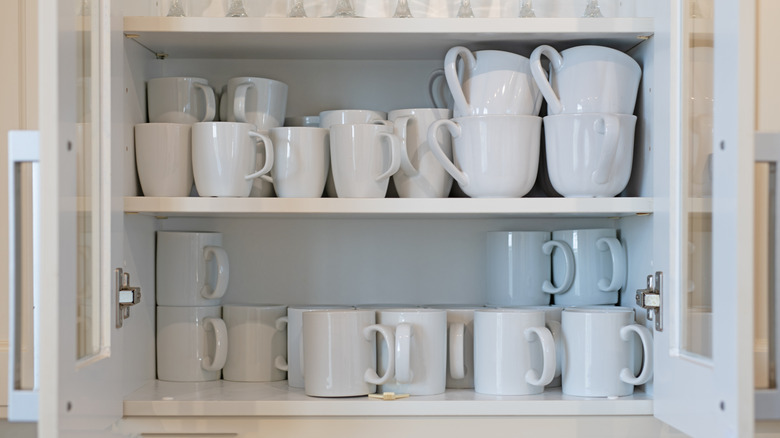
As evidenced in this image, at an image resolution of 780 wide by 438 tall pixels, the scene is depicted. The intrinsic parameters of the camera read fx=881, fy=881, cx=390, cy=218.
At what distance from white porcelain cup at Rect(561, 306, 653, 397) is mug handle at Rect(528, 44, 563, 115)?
28 cm

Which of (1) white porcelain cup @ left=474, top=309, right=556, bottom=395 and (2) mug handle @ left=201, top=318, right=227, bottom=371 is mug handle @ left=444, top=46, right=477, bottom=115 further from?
(2) mug handle @ left=201, top=318, right=227, bottom=371

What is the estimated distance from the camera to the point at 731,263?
0.85m

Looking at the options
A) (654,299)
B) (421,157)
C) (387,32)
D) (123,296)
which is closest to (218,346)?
(123,296)

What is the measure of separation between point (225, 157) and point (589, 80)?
0.50m

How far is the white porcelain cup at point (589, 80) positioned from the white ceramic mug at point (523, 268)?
0.69ft

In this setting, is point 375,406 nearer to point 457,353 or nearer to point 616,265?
Answer: point 457,353

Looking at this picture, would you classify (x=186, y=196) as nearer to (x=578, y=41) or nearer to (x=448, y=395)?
(x=448, y=395)

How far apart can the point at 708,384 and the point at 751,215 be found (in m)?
0.20

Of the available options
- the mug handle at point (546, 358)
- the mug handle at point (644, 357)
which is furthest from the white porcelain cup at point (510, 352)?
the mug handle at point (644, 357)

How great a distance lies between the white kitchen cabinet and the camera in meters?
0.86

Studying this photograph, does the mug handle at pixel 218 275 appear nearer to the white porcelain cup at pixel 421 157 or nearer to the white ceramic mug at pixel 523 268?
the white porcelain cup at pixel 421 157

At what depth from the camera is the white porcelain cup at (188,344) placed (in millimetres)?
1271

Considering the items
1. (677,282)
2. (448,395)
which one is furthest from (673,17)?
(448,395)

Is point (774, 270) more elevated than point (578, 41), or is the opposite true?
point (578, 41)
